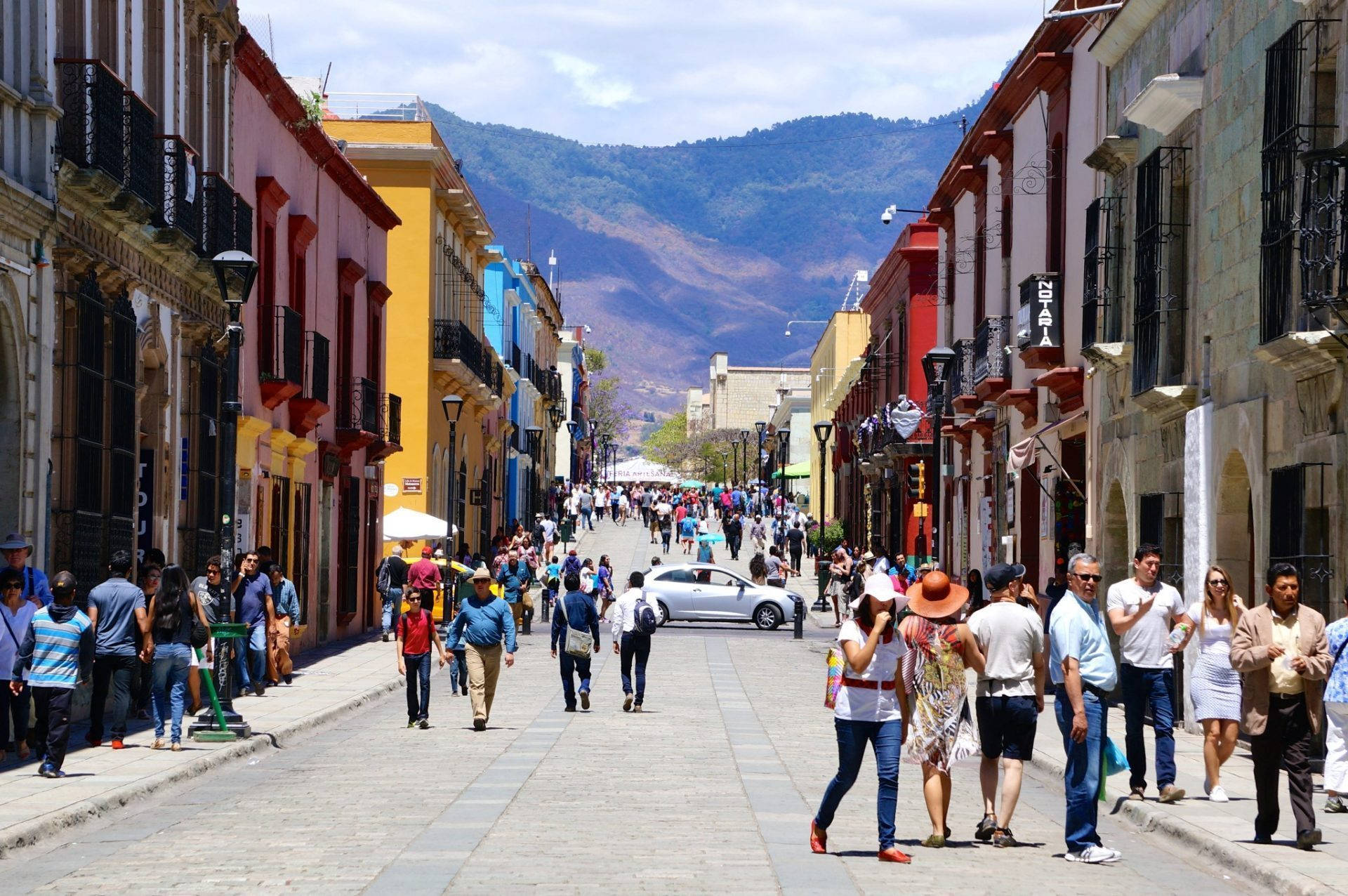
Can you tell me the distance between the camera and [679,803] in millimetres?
13930

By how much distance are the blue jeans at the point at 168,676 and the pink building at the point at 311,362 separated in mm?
10014

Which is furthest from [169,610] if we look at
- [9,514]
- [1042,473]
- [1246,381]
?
[1042,473]

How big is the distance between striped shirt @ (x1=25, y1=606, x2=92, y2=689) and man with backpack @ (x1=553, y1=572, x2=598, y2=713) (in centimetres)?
795

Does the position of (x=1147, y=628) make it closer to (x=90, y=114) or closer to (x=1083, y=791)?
(x=1083, y=791)

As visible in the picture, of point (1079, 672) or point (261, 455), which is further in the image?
point (261, 455)

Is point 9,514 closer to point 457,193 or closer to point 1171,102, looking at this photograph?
point 1171,102

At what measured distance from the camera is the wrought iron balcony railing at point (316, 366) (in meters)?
32.1

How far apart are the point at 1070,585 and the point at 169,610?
8612mm

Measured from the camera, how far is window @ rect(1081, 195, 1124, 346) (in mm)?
23734

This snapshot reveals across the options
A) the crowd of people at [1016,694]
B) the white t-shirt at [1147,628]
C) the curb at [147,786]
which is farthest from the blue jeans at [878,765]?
the curb at [147,786]

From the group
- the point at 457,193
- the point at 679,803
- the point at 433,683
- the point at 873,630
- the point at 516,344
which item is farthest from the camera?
the point at 516,344

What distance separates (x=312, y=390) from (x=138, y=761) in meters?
16.3

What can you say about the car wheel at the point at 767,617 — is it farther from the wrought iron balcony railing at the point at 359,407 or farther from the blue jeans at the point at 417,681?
the blue jeans at the point at 417,681

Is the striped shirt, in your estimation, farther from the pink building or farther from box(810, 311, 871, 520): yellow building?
box(810, 311, 871, 520): yellow building
